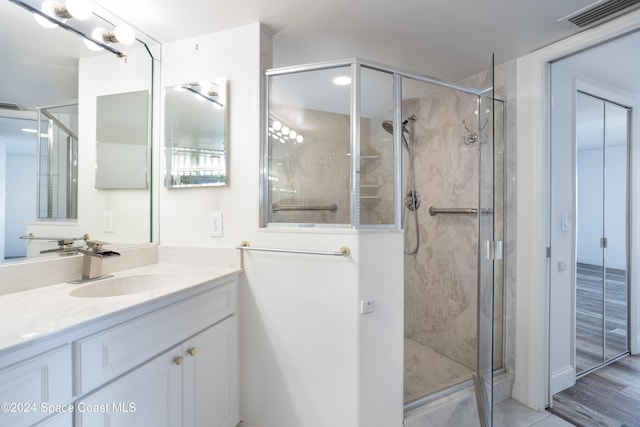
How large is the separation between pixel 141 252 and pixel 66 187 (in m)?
0.52

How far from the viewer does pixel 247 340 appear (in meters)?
1.63

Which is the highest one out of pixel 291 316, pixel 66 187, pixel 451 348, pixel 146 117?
pixel 146 117

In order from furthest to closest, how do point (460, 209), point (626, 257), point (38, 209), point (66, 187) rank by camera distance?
point (626, 257)
point (460, 209)
point (66, 187)
point (38, 209)

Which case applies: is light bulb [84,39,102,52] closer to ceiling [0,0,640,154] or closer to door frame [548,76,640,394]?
ceiling [0,0,640,154]

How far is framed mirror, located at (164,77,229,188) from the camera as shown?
1701 mm

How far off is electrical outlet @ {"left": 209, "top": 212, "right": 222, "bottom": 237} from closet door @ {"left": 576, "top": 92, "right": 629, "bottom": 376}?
2.92 metres

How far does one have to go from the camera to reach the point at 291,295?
1547 mm

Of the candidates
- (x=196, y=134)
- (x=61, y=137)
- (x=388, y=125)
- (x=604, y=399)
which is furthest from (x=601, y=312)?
(x=61, y=137)

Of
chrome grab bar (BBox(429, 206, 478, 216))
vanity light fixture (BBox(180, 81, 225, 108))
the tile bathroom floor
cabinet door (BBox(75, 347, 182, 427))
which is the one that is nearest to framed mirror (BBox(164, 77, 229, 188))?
vanity light fixture (BBox(180, 81, 225, 108))

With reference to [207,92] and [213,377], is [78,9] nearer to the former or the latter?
[207,92]

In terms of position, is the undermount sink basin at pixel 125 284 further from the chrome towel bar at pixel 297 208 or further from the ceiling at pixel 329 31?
the ceiling at pixel 329 31

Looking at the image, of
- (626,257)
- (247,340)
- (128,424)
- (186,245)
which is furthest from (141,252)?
(626,257)

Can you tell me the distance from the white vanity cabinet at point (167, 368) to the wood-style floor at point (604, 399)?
216 cm

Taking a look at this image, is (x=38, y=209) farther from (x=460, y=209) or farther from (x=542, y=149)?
(x=542, y=149)
